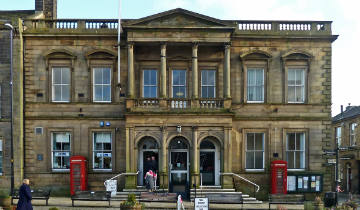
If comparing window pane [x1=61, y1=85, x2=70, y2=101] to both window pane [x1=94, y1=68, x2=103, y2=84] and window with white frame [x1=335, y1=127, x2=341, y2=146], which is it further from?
window with white frame [x1=335, y1=127, x2=341, y2=146]

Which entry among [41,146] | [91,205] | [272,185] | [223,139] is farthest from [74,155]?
[272,185]

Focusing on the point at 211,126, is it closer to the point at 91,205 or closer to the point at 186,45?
the point at 186,45

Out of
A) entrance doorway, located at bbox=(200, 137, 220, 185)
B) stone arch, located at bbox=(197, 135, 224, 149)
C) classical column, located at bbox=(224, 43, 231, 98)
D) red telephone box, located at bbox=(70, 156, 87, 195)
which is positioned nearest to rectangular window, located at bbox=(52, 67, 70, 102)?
red telephone box, located at bbox=(70, 156, 87, 195)

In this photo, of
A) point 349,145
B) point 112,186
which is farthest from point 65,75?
point 349,145

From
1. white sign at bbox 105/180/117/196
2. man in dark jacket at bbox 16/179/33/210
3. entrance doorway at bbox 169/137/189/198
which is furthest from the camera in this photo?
entrance doorway at bbox 169/137/189/198

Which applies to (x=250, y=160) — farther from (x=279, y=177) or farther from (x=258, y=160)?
(x=279, y=177)

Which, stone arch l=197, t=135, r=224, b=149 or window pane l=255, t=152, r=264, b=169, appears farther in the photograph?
window pane l=255, t=152, r=264, b=169

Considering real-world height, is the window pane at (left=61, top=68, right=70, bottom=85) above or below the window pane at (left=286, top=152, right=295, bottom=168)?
above

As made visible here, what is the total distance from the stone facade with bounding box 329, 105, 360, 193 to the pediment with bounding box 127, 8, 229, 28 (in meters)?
19.7

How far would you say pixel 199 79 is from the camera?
2842 cm

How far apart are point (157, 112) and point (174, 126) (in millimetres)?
1284

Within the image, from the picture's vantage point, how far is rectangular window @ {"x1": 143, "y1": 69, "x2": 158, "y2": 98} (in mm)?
28422

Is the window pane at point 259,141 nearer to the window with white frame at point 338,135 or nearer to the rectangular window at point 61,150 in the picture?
the rectangular window at point 61,150

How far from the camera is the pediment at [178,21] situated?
26.7m
